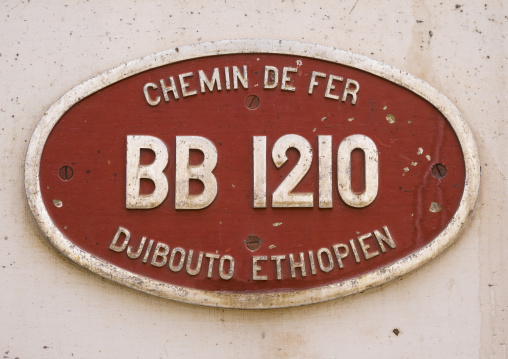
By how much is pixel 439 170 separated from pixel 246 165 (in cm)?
73

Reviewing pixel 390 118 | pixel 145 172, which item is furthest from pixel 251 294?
pixel 390 118

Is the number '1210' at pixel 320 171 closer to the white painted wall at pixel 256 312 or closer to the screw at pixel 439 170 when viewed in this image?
the screw at pixel 439 170

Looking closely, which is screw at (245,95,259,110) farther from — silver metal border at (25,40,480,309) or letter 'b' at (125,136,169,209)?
letter 'b' at (125,136,169,209)

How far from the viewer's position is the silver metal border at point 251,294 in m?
1.98

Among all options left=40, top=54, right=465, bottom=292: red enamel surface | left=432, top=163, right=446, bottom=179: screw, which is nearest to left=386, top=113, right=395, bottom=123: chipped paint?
left=40, top=54, right=465, bottom=292: red enamel surface

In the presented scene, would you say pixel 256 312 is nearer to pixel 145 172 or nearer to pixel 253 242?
pixel 253 242

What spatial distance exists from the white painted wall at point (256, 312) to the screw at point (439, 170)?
18cm

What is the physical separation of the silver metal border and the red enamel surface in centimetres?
2

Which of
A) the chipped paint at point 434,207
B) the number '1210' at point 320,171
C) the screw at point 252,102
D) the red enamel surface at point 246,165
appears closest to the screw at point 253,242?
the red enamel surface at point 246,165

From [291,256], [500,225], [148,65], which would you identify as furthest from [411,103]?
[148,65]

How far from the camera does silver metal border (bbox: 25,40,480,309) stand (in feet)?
6.48

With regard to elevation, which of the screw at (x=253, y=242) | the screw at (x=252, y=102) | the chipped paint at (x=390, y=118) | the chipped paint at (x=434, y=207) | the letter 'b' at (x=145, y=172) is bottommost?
the screw at (x=253, y=242)

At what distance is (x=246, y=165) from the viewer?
6.73ft

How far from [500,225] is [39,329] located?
177 cm
